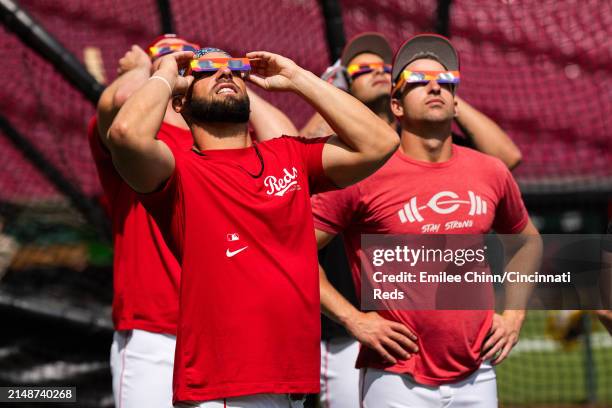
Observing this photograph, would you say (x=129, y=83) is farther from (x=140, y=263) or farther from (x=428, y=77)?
(x=428, y=77)

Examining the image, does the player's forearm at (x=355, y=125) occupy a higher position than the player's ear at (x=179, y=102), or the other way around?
the player's ear at (x=179, y=102)

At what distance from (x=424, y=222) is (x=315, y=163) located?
798 mm

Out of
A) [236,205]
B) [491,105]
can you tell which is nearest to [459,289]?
[236,205]

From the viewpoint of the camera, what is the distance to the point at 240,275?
3396 millimetres

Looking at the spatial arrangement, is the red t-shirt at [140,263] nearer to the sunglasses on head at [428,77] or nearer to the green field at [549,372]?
the sunglasses on head at [428,77]

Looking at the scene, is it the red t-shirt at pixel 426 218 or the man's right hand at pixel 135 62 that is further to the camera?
the man's right hand at pixel 135 62

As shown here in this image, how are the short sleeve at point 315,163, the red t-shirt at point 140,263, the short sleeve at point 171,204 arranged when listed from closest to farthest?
the short sleeve at point 171,204 → the short sleeve at point 315,163 → the red t-shirt at point 140,263

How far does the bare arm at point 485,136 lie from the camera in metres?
5.14

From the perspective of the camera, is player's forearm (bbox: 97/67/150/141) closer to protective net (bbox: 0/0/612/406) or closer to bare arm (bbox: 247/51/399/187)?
bare arm (bbox: 247/51/399/187)

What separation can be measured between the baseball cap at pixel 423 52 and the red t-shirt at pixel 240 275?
4.15ft

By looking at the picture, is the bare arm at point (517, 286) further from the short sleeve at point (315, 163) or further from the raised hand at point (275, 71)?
the raised hand at point (275, 71)

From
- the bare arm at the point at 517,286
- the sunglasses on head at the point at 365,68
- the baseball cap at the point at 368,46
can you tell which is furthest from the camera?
the baseball cap at the point at 368,46

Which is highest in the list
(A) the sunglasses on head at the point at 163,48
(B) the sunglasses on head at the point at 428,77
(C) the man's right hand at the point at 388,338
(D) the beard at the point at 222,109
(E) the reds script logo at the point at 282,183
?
(A) the sunglasses on head at the point at 163,48

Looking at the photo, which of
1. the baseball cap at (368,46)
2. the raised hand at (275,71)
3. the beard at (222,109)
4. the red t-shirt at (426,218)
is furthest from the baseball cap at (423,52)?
the beard at (222,109)
